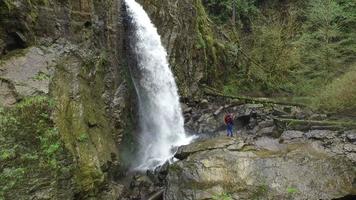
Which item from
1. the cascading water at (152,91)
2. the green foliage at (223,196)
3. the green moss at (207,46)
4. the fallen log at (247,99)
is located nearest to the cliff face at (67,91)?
the cascading water at (152,91)

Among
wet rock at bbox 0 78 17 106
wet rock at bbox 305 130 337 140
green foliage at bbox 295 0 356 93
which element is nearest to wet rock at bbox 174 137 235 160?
wet rock at bbox 305 130 337 140

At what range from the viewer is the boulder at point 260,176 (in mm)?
8969

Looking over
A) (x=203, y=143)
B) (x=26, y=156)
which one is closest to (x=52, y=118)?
(x=26, y=156)

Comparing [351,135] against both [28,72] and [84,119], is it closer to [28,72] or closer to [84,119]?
[84,119]

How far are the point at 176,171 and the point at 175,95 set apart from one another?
30.2 feet

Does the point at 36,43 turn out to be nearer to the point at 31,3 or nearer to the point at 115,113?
the point at 31,3

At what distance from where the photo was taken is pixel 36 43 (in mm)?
10156

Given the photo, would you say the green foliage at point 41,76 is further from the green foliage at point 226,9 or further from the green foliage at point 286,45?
the green foliage at point 226,9

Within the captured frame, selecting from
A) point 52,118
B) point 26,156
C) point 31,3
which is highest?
point 31,3

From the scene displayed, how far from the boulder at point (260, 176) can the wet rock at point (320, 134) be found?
261 centimetres

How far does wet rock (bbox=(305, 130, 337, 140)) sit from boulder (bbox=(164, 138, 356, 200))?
261cm

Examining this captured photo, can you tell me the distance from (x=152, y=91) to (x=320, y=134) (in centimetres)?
789

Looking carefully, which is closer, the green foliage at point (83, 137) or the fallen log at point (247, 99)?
the green foliage at point (83, 137)

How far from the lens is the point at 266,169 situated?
32.4 feet
